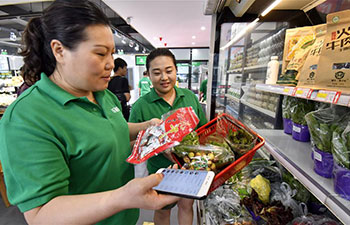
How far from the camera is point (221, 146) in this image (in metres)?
0.99

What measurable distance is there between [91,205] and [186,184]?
325mm

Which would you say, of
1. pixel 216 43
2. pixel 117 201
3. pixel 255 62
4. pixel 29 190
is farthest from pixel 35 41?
pixel 255 62

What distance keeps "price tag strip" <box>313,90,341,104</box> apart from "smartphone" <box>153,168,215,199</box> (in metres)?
0.55

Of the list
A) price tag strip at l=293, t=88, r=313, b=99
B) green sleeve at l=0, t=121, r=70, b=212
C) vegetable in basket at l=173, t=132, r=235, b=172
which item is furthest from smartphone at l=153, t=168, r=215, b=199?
price tag strip at l=293, t=88, r=313, b=99

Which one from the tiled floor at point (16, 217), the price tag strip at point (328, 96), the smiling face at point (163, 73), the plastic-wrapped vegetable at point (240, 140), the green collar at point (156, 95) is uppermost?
the smiling face at point (163, 73)

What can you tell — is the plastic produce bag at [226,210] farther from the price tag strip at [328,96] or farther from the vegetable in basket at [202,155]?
the price tag strip at [328,96]

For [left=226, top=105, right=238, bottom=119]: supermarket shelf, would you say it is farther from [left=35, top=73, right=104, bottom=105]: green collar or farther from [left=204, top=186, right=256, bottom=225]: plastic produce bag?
[left=35, top=73, right=104, bottom=105]: green collar

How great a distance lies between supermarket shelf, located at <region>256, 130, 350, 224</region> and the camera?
601 millimetres

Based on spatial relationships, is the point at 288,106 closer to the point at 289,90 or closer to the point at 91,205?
the point at 289,90

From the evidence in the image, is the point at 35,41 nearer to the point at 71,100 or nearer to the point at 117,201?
the point at 71,100

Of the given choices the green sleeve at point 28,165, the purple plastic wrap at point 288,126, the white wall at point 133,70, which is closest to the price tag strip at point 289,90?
the purple plastic wrap at point 288,126

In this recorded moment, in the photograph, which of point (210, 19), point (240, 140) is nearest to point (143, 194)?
point (240, 140)

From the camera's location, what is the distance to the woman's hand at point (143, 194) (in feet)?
1.80

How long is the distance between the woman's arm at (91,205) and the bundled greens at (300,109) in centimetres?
103
